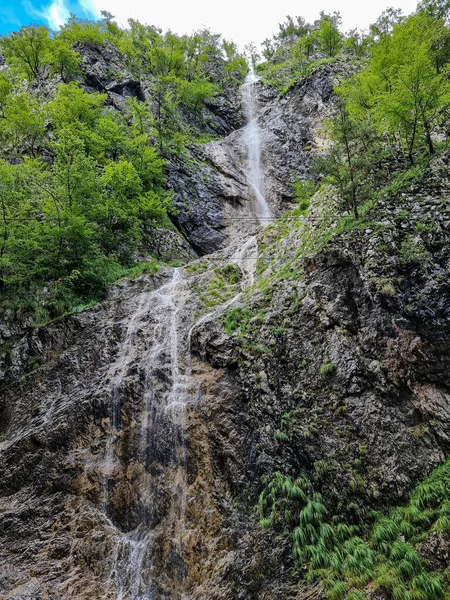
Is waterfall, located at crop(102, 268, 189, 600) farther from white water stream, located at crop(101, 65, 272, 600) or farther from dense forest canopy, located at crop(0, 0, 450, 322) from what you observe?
dense forest canopy, located at crop(0, 0, 450, 322)

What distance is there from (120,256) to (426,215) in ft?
43.5

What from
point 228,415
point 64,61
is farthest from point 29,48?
point 228,415

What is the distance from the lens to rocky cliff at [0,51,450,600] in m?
6.89

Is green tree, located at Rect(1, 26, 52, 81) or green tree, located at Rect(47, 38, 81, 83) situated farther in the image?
green tree, located at Rect(1, 26, 52, 81)

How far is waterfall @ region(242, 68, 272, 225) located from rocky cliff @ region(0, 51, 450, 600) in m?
11.5

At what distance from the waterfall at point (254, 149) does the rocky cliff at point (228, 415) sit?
37.6 ft

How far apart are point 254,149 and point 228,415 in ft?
82.4

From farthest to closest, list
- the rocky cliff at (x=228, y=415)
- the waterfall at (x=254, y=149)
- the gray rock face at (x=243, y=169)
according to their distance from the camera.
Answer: the waterfall at (x=254, y=149)
the gray rock face at (x=243, y=169)
the rocky cliff at (x=228, y=415)

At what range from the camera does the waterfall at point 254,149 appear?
2380cm

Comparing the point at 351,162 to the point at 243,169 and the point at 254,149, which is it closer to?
the point at 243,169

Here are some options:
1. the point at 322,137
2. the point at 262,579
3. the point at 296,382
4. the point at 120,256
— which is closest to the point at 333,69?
the point at 322,137

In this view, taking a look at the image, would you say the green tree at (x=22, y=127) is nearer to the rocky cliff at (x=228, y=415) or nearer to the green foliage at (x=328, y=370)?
the rocky cliff at (x=228, y=415)

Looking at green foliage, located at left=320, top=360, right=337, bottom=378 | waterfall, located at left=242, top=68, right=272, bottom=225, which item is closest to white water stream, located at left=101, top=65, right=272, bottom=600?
green foliage, located at left=320, top=360, right=337, bottom=378

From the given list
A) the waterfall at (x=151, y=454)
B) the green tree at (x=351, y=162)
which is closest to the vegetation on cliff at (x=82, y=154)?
the waterfall at (x=151, y=454)
